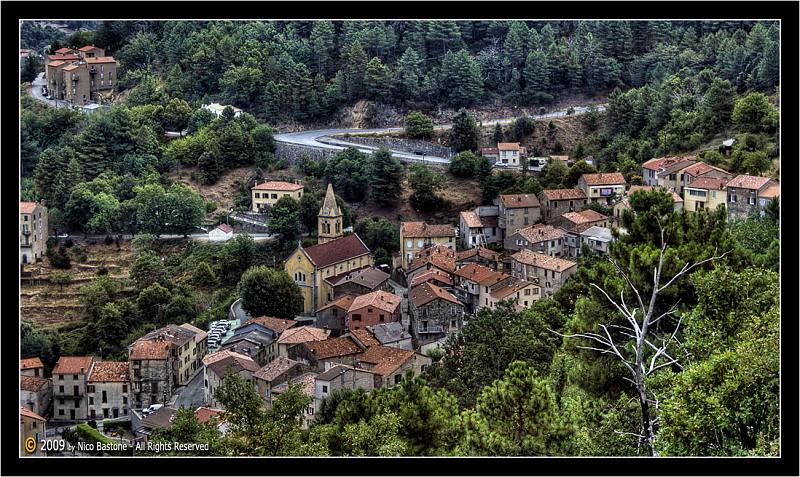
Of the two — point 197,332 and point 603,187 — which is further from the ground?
point 603,187

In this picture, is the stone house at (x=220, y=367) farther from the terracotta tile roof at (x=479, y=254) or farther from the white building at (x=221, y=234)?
the white building at (x=221, y=234)

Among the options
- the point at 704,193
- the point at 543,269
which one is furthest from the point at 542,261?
the point at 704,193

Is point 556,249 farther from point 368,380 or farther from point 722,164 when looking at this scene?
point 368,380

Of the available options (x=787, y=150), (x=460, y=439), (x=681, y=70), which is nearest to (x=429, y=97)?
(x=681, y=70)

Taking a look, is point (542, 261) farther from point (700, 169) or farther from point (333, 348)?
point (333, 348)

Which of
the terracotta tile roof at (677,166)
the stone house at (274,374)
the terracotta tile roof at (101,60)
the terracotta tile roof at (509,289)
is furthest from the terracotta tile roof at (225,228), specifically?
the terracotta tile roof at (101,60)

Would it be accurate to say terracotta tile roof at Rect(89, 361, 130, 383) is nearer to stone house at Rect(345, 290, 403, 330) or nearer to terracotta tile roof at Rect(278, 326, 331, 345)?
terracotta tile roof at Rect(278, 326, 331, 345)
